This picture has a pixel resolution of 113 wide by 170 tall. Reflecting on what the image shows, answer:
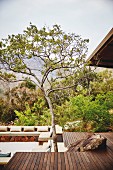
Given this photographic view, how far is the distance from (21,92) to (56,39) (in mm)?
8433

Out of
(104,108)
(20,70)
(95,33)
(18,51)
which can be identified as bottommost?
(104,108)

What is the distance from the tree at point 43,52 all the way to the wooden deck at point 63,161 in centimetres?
136

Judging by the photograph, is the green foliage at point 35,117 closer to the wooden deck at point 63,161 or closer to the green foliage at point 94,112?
the green foliage at point 94,112

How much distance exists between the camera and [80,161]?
138 inches

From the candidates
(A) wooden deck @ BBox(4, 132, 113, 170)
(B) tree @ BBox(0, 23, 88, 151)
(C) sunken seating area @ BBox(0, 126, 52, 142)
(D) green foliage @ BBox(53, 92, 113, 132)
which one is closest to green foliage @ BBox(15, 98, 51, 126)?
(C) sunken seating area @ BBox(0, 126, 52, 142)

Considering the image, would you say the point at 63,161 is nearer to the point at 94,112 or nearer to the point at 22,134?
the point at 94,112

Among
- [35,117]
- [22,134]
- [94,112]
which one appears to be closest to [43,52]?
[94,112]

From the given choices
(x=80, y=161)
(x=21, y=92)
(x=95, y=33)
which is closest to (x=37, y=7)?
(x=95, y=33)

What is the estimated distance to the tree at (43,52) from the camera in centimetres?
518

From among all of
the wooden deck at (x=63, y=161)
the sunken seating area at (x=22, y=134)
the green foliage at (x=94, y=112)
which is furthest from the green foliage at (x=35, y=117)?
the wooden deck at (x=63, y=161)

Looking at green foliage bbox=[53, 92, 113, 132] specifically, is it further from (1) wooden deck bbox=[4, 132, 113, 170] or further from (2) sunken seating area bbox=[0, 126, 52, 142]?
(1) wooden deck bbox=[4, 132, 113, 170]

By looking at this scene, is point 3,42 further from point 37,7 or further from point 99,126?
point 99,126

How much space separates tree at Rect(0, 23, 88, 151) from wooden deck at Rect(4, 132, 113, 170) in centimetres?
136

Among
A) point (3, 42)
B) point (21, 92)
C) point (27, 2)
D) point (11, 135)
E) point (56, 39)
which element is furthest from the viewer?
point (21, 92)
